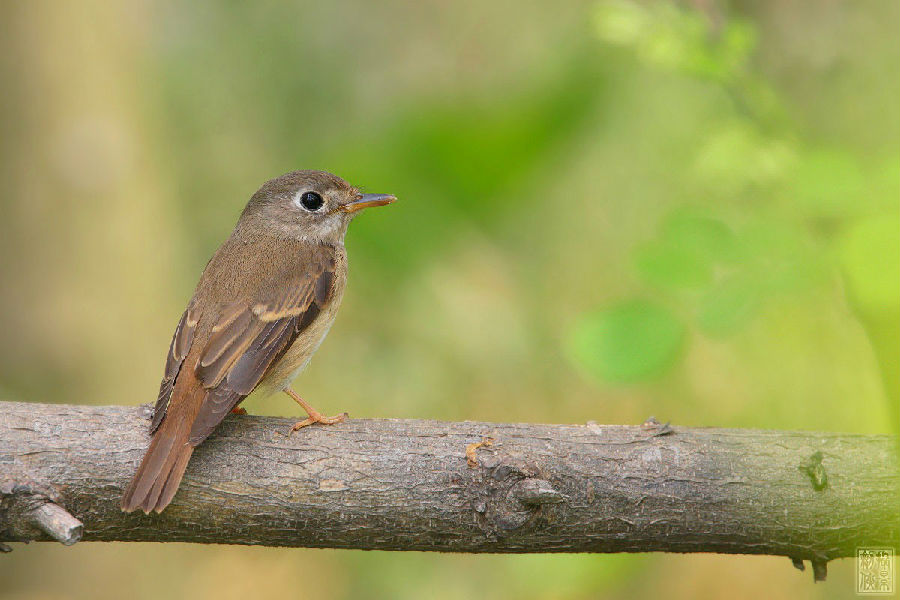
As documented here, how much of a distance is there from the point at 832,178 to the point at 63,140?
614cm

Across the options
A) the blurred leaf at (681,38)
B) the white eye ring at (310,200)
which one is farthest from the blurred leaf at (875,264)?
the white eye ring at (310,200)

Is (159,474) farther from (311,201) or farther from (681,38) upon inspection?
(681,38)

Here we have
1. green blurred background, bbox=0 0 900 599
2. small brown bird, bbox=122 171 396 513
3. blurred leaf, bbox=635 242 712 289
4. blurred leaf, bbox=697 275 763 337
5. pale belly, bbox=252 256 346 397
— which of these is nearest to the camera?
blurred leaf, bbox=697 275 763 337

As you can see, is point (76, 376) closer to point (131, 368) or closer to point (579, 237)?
point (131, 368)

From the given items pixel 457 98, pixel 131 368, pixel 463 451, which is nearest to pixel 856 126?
pixel 463 451

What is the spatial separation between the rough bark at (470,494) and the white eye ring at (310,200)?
6.13ft

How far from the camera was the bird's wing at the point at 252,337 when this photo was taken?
3891 mm

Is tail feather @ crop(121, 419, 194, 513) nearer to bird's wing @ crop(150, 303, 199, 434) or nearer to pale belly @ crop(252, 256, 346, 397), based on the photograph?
bird's wing @ crop(150, 303, 199, 434)

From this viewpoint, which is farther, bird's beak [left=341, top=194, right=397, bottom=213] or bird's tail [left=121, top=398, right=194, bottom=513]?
bird's beak [left=341, top=194, right=397, bottom=213]

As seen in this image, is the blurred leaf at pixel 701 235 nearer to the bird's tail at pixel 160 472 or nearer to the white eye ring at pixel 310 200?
the bird's tail at pixel 160 472

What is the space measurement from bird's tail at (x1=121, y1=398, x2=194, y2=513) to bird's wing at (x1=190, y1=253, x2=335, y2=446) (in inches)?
Result: 2.6

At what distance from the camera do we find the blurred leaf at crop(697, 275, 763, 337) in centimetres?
333

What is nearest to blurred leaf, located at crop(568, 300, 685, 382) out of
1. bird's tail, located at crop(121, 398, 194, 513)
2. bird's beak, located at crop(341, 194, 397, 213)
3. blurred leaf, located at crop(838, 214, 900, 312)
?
blurred leaf, located at crop(838, 214, 900, 312)

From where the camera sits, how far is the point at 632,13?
3.58 metres
